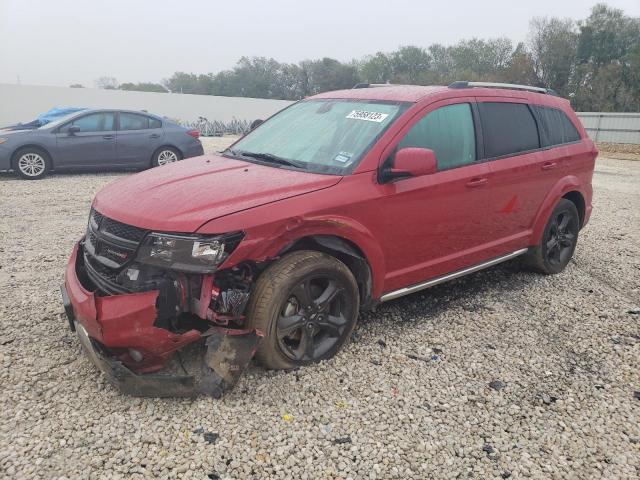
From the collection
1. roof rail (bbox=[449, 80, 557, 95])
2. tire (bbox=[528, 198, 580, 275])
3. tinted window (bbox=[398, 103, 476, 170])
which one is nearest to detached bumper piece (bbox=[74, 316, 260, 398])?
tinted window (bbox=[398, 103, 476, 170])

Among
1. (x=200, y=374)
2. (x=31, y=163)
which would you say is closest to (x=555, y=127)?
(x=200, y=374)

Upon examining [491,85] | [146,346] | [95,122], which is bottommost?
[146,346]

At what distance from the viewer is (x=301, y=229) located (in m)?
3.16

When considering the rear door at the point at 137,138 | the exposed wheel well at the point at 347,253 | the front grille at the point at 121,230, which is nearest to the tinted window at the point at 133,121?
the rear door at the point at 137,138

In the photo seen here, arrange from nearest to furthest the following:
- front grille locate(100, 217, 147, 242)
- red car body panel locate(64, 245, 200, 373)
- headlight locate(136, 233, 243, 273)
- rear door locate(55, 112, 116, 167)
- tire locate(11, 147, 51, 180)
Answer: red car body panel locate(64, 245, 200, 373) < headlight locate(136, 233, 243, 273) < front grille locate(100, 217, 147, 242) < tire locate(11, 147, 51, 180) < rear door locate(55, 112, 116, 167)

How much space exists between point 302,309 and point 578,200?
363cm

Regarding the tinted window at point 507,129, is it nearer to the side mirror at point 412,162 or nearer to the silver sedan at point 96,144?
the side mirror at point 412,162

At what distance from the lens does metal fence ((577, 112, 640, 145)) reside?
25.2 metres

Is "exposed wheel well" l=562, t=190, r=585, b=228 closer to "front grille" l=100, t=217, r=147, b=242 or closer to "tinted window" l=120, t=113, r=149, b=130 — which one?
"front grille" l=100, t=217, r=147, b=242

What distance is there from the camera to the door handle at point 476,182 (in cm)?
406

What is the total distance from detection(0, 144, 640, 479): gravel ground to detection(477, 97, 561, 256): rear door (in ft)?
2.16

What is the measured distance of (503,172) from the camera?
433 cm

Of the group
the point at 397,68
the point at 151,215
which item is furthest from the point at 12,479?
the point at 397,68

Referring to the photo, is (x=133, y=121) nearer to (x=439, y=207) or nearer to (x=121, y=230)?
(x=121, y=230)
